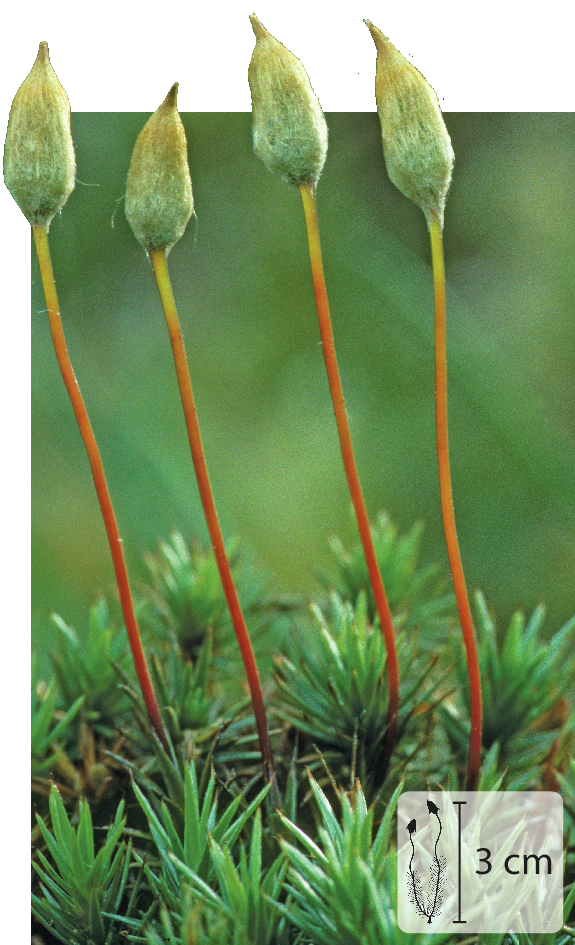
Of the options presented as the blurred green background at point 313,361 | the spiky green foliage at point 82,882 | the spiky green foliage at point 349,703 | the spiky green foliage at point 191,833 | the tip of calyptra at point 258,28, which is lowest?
the spiky green foliage at point 82,882

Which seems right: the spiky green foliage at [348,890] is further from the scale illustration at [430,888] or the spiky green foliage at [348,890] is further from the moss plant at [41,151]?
the moss plant at [41,151]

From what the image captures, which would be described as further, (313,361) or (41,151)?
(313,361)

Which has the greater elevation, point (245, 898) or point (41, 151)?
point (41, 151)

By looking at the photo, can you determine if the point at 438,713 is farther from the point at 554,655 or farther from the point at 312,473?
the point at 312,473

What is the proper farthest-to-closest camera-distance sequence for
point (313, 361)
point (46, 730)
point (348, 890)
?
point (313, 361) → point (46, 730) → point (348, 890)

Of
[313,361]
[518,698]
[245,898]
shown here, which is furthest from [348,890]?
[313,361]

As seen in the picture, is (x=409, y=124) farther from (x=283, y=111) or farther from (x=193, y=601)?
(x=193, y=601)

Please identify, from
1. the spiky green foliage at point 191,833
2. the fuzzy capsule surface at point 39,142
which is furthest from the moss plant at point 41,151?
the spiky green foliage at point 191,833
